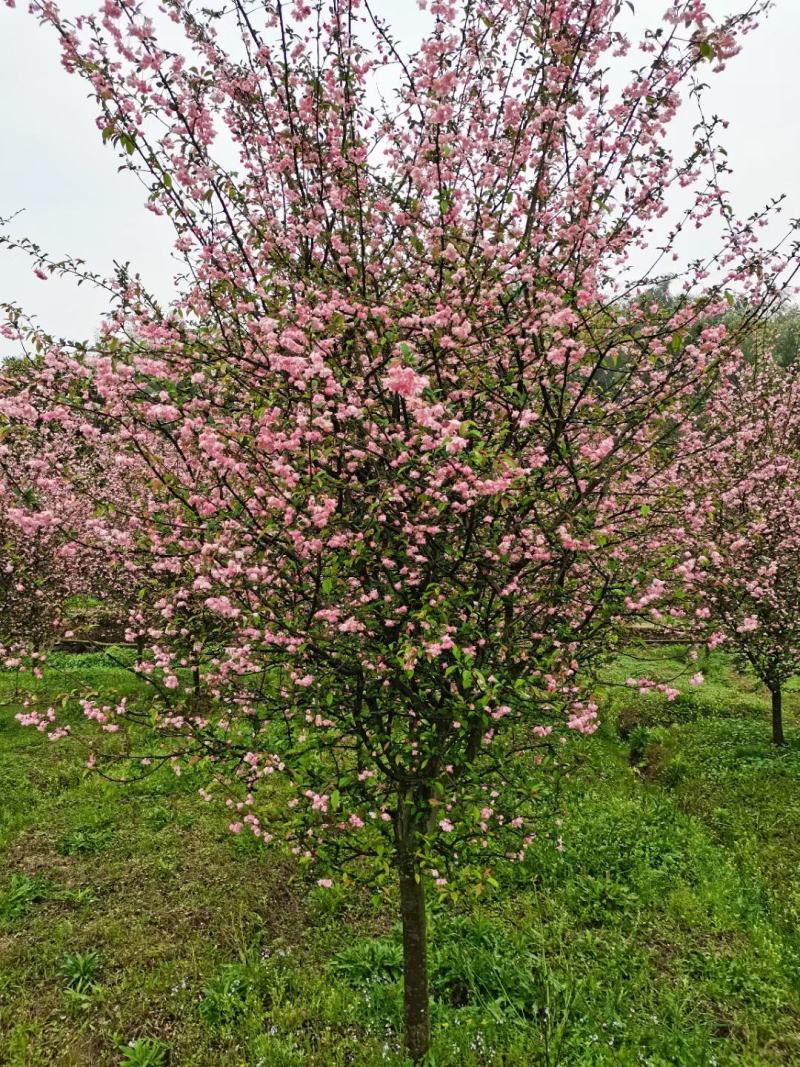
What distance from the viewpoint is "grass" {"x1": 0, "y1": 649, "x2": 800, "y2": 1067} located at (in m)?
5.24

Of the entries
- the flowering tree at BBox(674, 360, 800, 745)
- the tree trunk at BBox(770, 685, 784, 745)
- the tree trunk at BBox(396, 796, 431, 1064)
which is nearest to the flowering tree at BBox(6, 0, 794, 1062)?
the tree trunk at BBox(396, 796, 431, 1064)

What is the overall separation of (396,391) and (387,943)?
595cm

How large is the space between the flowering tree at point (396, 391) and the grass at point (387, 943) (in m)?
1.30

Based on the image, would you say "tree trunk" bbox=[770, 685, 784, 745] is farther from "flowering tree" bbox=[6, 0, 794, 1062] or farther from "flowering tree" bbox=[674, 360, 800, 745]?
"flowering tree" bbox=[6, 0, 794, 1062]

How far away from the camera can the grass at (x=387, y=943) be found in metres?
5.24

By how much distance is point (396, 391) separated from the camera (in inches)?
141

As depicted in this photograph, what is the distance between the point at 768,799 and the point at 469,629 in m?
8.16

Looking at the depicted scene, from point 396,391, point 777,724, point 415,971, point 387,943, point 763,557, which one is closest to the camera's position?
point 396,391

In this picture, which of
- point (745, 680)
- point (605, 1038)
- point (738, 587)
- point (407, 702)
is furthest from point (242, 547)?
point (745, 680)

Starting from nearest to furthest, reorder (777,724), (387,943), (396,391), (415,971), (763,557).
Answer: (396,391) → (415,971) → (387,943) → (763,557) → (777,724)

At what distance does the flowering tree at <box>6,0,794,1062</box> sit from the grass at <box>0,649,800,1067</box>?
1.30 metres

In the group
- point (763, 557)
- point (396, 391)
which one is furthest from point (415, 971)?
point (763, 557)

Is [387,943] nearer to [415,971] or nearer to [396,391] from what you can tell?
[415,971]

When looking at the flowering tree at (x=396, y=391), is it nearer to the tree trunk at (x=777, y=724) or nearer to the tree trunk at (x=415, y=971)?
the tree trunk at (x=415, y=971)
